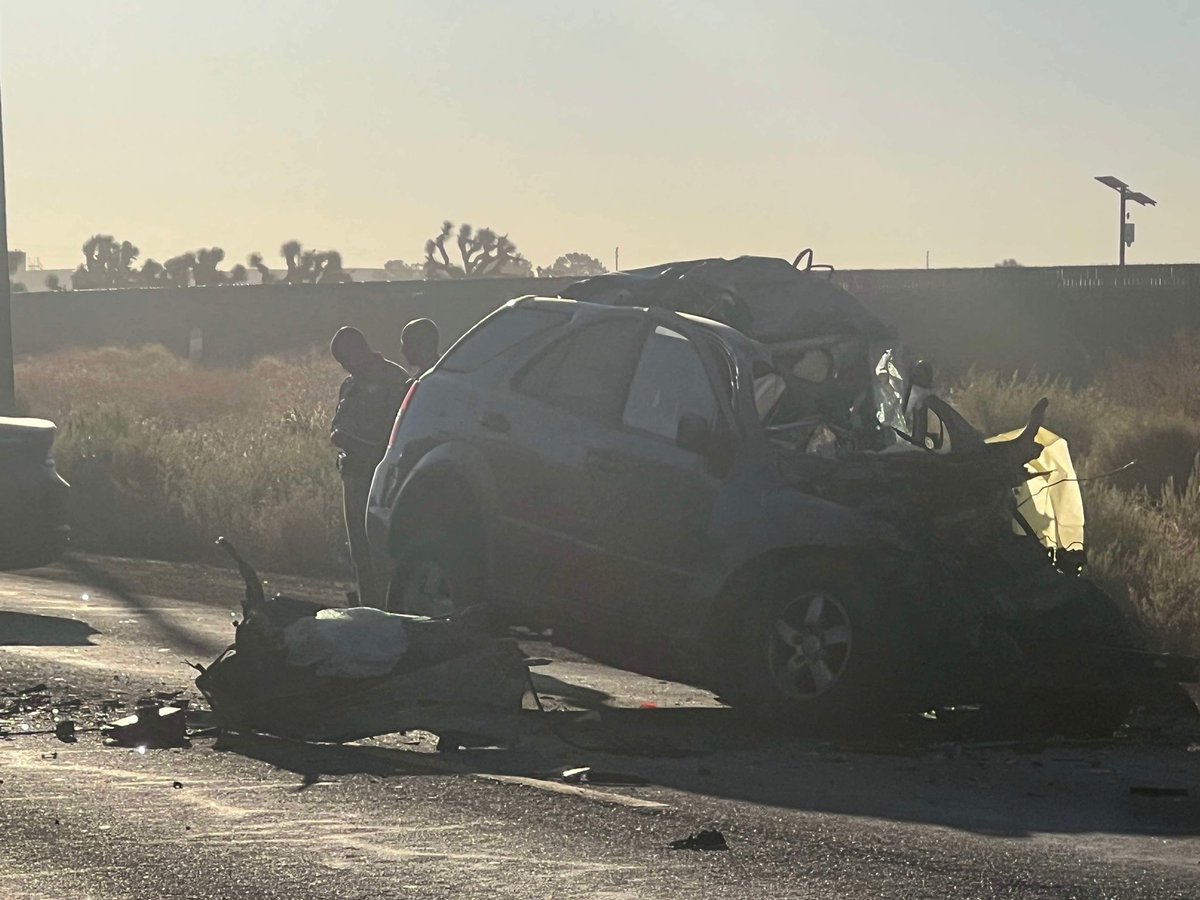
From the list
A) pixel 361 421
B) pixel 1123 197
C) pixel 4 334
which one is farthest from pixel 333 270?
pixel 361 421

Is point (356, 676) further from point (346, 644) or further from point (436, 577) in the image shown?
point (436, 577)

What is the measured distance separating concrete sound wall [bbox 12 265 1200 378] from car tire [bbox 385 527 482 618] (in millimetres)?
35220

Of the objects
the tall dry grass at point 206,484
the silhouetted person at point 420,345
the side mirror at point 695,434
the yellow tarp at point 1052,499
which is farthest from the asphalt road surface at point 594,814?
the tall dry grass at point 206,484

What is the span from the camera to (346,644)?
9.75 metres

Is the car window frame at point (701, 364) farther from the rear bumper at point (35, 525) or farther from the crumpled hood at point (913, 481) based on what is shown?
the rear bumper at point (35, 525)

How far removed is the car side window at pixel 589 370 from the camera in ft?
35.2

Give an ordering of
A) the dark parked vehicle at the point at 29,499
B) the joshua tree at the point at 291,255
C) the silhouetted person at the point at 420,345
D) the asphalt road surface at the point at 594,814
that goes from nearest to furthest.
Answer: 1. the asphalt road surface at the point at 594,814
2. the silhouetted person at the point at 420,345
3. the dark parked vehicle at the point at 29,499
4. the joshua tree at the point at 291,255

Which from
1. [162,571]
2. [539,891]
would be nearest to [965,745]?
[539,891]

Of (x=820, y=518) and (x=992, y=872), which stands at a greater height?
(x=820, y=518)

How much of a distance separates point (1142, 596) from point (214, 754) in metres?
6.88

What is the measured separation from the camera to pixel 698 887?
22.1 ft

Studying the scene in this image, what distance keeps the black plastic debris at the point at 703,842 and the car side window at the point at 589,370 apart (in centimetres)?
350

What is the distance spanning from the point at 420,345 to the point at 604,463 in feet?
12.6

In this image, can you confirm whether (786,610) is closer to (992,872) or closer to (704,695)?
(704,695)
